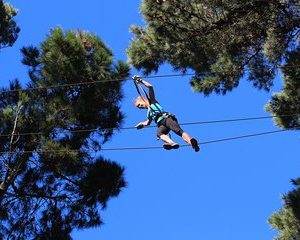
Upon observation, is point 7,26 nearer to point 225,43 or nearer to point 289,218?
point 225,43

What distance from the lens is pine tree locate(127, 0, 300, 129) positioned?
9078 millimetres

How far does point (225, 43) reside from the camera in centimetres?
935

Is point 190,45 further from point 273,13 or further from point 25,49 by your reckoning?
point 25,49

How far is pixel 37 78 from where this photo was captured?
11602mm

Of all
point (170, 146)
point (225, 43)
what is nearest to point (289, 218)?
point (225, 43)

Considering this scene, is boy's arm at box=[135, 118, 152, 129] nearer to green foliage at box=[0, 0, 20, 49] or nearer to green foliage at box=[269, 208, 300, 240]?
green foliage at box=[269, 208, 300, 240]

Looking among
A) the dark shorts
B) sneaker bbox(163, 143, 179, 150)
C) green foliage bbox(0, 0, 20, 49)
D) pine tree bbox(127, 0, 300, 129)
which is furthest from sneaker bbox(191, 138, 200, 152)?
green foliage bbox(0, 0, 20, 49)

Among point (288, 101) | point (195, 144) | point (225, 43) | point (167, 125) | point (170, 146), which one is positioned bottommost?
point (195, 144)

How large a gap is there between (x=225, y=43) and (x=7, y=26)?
21.5 feet

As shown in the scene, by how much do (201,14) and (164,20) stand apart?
0.64m

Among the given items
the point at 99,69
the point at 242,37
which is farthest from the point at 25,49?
the point at 242,37

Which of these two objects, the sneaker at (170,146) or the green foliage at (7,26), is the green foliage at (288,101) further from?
the green foliage at (7,26)

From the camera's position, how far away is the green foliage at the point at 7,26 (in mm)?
13742

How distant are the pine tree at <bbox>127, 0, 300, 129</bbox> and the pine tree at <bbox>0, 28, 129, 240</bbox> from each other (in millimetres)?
1541
